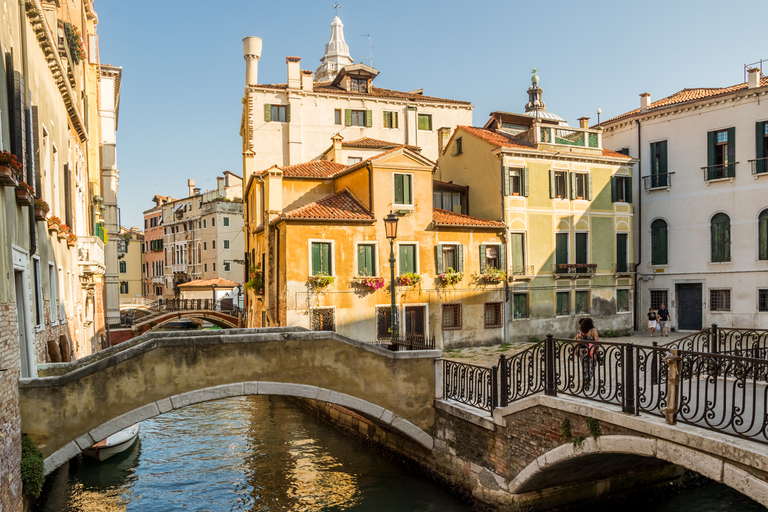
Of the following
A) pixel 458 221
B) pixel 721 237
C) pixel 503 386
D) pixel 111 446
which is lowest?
pixel 111 446

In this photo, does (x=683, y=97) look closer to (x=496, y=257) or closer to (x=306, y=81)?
(x=496, y=257)

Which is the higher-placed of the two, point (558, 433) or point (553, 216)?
point (553, 216)

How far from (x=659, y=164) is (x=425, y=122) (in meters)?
12.9

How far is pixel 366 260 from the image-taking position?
23.1 meters

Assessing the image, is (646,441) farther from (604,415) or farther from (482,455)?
(482,455)

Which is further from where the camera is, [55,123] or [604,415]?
[55,123]

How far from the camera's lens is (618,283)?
92.4ft

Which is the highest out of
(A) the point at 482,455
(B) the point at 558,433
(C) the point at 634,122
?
(C) the point at 634,122

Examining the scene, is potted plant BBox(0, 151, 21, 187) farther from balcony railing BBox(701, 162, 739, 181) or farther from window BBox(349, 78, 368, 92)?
window BBox(349, 78, 368, 92)

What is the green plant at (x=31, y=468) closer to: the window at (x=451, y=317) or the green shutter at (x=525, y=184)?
the window at (x=451, y=317)

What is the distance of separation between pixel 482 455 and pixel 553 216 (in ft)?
55.9

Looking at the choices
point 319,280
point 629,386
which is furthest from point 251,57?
point 629,386

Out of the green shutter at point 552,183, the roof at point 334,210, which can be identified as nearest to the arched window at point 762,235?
the green shutter at point 552,183

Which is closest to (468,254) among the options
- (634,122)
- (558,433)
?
(634,122)
